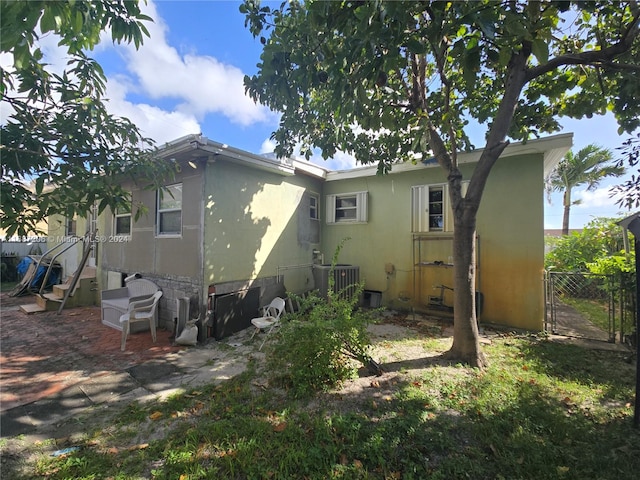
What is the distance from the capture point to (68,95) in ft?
9.49

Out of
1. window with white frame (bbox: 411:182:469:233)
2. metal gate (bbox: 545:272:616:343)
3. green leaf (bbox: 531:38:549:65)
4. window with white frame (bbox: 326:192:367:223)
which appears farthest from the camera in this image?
window with white frame (bbox: 326:192:367:223)

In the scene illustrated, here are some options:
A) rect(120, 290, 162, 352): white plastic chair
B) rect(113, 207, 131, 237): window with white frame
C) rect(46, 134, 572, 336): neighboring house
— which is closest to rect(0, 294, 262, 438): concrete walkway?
rect(120, 290, 162, 352): white plastic chair

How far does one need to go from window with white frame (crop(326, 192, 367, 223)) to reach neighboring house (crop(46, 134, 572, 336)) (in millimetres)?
37

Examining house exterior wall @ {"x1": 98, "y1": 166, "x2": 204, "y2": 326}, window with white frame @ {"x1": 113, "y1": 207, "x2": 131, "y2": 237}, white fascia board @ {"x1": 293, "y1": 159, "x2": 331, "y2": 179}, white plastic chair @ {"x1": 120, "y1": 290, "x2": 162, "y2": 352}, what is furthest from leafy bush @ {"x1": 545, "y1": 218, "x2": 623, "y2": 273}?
window with white frame @ {"x1": 113, "y1": 207, "x2": 131, "y2": 237}

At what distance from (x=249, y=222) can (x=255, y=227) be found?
21 cm

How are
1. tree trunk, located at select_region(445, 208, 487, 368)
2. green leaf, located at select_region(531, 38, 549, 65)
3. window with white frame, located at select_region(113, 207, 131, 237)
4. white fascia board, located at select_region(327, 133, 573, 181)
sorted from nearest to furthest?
green leaf, located at select_region(531, 38, 549, 65), tree trunk, located at select_region(445, 208, 487, 368), white fascia board, located at select_region(327, 133, 573, 181), window with white frame, located at select_region(113, 207, 131, 237)

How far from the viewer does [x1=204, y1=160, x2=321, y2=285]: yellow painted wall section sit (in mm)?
5527

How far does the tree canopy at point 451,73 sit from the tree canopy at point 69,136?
1.70m

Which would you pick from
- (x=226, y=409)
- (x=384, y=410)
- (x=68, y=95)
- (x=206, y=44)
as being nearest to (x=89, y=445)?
(x=226, y=409)

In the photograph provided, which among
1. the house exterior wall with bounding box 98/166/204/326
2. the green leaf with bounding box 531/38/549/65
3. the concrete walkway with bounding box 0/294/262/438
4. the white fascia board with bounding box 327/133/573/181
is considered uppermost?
the white fascia board with bounding box 327/133/573/181

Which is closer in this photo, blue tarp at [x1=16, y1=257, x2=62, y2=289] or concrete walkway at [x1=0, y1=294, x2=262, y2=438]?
concrete walkway at [x1=0, y1=294, x2=262, y2=438]

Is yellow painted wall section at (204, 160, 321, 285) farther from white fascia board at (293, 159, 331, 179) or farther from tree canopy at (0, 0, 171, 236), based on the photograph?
tree canopy at (0, 0, 171, 236)

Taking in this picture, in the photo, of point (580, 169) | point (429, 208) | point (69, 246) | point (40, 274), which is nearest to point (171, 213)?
point (69, 246)

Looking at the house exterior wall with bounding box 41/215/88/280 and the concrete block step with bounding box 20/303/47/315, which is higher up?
the house exterior wall with bounding box 41/215/88/280
